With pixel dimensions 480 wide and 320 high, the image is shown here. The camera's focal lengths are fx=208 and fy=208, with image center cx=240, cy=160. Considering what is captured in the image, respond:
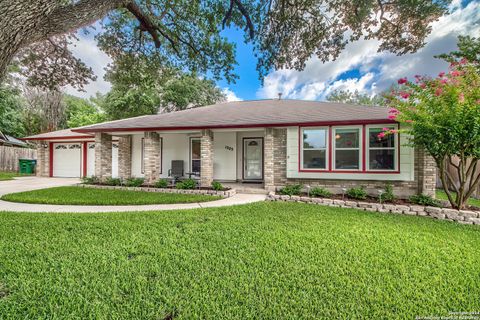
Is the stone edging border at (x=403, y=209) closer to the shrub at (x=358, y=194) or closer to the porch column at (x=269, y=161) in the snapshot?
the shrub at (x=358, y=194)

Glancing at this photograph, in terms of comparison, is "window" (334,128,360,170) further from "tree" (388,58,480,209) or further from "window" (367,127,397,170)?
"tree" (388,58,480,209)

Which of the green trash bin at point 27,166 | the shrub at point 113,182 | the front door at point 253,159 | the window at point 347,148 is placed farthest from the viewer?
the green trash bin at point 27,166

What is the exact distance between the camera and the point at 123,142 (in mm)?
10898

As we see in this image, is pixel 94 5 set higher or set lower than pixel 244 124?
higher

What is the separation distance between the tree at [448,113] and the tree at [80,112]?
86.2 ft

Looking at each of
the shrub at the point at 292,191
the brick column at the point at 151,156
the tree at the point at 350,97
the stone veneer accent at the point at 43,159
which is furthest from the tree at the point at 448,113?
the tree at the point at 350,97

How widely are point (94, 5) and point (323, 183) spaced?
774cm

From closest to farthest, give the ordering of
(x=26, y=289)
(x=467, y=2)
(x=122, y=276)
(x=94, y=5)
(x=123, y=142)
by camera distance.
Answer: (x=26, y=289), (x=122, y=276), (x=94, y=5), (x=467, y=2), (x=123, y=142)

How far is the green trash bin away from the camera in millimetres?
14508

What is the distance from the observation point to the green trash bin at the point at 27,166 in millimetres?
14508

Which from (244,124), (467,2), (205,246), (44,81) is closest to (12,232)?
(205,246)

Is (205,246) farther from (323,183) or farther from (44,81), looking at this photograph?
(44,81)

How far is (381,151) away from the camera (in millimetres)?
7238

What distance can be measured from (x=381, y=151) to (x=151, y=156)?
29.4ft
